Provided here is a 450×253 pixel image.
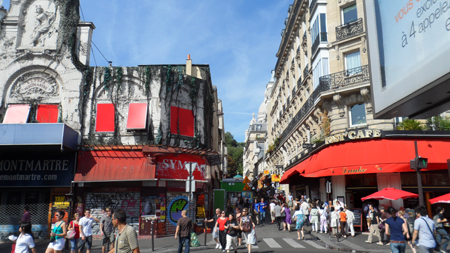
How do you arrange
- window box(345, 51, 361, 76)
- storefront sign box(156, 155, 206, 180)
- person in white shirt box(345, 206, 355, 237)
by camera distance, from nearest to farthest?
person in white shirt box(345, 206, 355, 237)
storefront sign box(156, 155, 206, 180)
window box(345, 51, 361, 76)

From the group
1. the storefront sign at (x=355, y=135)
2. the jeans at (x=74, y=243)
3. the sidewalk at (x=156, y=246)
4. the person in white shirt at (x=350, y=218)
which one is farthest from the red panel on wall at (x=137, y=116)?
the person in white shirt at (x=350, y=218)

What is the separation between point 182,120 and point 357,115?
10.5 meters

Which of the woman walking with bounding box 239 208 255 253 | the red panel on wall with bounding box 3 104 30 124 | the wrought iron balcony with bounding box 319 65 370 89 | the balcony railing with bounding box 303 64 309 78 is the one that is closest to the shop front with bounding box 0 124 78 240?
the red panel on wall with bounding box 3 104 30 124

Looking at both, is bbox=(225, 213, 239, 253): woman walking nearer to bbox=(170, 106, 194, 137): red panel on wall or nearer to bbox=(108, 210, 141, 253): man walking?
bbox=(108, 210, 141, 253): man walking

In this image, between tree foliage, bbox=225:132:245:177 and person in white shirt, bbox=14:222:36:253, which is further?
tree foliage, bbox=225:132:245:177

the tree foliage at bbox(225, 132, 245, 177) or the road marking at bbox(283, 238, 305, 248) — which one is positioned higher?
the tree foliage at bbox(225, 132, 245, 177)

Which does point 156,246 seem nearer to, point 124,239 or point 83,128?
point 83,128

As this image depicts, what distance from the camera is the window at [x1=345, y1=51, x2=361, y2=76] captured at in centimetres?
1919

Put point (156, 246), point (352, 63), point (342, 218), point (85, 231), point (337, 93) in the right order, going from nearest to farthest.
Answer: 1. point (85, 231)
2. point (156, 246)
3. point (342, 218)
4. point (337, 93)
5. point (352, 63)

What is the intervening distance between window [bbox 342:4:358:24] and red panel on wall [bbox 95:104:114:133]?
50.6 feet

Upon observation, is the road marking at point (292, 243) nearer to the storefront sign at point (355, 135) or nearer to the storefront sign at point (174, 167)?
the storefront sign at point (174, 167)

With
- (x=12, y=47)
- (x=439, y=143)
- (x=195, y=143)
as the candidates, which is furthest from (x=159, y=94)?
(x=439, y=143)

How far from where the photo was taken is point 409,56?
18.8ft

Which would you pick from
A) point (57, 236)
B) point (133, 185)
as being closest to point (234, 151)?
point (133, 185)
